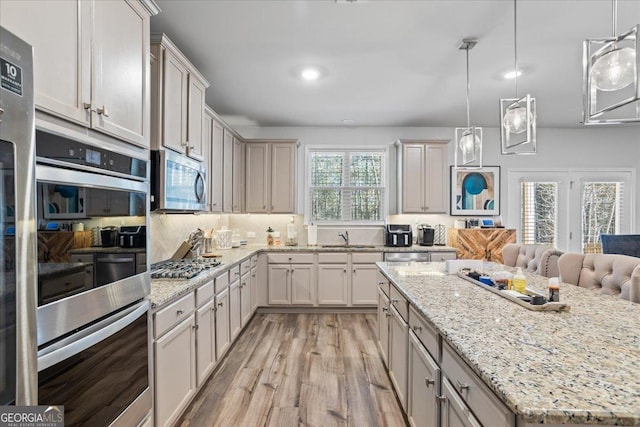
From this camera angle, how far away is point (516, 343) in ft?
A: 3.83

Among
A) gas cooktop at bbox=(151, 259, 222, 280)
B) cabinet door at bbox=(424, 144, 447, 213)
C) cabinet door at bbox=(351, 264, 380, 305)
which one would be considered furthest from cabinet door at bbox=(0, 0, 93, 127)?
cabinet door at bbox=(424, 144, 447, 213)

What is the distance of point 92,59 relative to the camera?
1295 mm

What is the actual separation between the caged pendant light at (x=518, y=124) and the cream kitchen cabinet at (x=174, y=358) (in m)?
2.37

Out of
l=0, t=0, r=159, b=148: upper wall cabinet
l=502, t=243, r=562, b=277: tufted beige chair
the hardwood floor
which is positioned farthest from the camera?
l=502, t=243, r=562, b=277: tufted beige chair

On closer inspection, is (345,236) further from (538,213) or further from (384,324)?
(538,213)

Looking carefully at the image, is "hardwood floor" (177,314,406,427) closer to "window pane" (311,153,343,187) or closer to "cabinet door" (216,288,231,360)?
"cabinet door" (216,288,231,360)

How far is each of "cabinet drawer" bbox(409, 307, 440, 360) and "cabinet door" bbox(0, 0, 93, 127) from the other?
1.66 metres

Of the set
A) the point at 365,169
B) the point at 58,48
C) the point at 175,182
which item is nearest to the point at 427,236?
the point at 365,169

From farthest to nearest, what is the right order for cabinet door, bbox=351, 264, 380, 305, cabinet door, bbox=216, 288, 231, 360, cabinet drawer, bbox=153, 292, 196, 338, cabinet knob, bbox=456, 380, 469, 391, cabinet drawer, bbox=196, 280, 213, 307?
cabinet door, bbox=351, 264, 380, 305, cabinet door, bbox=216, 288, 231, 360, cabinet drawer, bbox=196, 280, 213, 307, cabinet drawer, bbox=153, 292, 196, 338, cabinet knob, bbox=456, 380, 469, 391

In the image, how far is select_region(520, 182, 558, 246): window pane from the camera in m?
5.38

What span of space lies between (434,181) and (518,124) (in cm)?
293

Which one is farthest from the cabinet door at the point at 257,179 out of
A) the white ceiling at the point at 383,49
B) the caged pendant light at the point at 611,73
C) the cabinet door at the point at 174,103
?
the caged pendant light at the point at 611,73

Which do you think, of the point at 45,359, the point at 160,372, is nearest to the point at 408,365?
the point at 160,372

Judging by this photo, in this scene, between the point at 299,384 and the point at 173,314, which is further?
the point at 299,384
